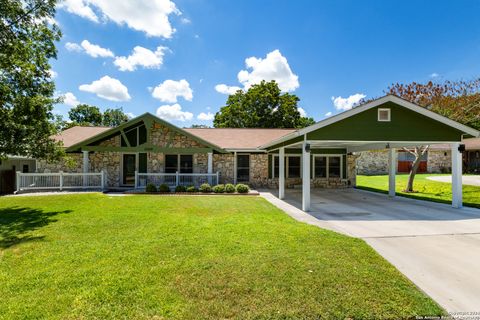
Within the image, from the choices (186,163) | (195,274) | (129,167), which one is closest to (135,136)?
(129,167)

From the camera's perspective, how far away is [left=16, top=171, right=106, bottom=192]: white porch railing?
13562mm

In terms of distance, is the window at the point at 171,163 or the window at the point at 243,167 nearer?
the window at the point at 171,163

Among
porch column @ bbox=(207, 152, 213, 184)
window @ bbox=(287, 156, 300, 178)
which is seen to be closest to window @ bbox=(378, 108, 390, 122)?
window @ bbox=(287, 156, 300, 178)

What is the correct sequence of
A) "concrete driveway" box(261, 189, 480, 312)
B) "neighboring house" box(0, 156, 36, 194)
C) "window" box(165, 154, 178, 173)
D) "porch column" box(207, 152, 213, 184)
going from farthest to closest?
1. "window" box(165, 154, 178, 173)
2. "neighboring house" box(0, 156, 36, 194)
3. "porch column" box(207, 152, 213, 184)
4. "concrete driveway" box(261, 189, 480, 312)

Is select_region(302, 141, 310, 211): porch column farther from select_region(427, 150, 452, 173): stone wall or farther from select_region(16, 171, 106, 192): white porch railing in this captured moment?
select_region(427, 150, 452, 173): stone wall

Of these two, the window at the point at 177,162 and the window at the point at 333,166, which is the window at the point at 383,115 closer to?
the window at the point at 333,166

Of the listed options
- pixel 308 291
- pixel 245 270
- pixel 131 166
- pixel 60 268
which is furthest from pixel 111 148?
pixel 308 291

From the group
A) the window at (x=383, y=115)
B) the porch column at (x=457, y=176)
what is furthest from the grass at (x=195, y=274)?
the porch column at (x=457, y=176)

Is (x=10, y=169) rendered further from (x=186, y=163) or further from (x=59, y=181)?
(x=186, y=163)

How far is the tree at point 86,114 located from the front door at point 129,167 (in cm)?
3662

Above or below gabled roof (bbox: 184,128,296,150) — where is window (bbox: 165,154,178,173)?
below

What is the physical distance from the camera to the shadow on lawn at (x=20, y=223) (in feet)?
18.5

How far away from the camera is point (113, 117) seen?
2056 inches

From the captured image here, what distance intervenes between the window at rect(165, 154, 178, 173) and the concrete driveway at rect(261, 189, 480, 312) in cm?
860
